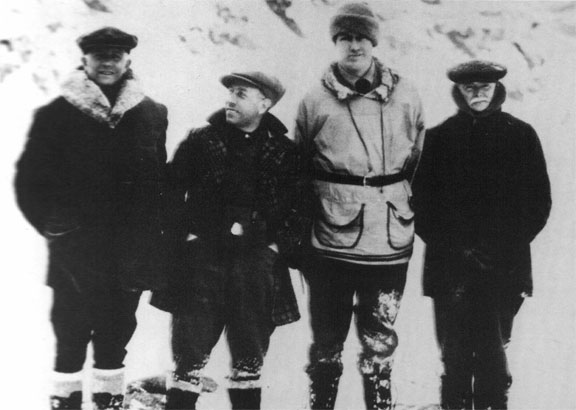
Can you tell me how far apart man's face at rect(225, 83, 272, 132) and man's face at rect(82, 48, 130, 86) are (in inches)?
17.1

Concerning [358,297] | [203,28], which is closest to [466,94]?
[358,297]

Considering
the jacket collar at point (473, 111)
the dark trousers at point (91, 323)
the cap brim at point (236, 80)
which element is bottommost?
the dark trousers at point (91, 323)

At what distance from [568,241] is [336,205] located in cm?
101

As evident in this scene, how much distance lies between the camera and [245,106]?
2689 millimetres

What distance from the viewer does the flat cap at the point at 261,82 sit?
2695mm

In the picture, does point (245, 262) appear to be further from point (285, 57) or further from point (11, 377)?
point (11, 377)

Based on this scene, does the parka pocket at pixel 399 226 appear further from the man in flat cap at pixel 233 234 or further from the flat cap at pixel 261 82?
the flat cap at pixel 261 82

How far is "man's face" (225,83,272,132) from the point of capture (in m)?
2.68

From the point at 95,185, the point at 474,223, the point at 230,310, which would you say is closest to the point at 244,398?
the point at 230,310

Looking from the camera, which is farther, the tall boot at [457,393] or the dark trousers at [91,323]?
the tall boot at [457,393]

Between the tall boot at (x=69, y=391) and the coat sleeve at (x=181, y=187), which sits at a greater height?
the coat sleeve at (x=181, y=187)

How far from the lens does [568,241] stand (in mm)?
2836

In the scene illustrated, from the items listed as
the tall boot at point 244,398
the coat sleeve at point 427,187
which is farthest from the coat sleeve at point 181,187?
the coat sleeve at point 427,187

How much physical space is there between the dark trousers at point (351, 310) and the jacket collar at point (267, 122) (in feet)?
1.76
